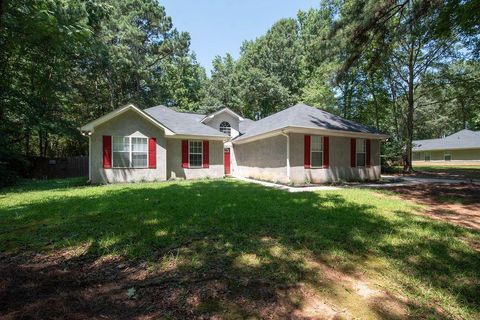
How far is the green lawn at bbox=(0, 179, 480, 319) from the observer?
2.78m

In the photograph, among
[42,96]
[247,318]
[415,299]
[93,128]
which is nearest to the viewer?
[247,318]

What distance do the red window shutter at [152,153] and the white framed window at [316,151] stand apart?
8214 mm

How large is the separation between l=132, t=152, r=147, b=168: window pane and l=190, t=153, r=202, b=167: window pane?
2.70 metres

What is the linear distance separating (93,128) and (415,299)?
13.1 metres

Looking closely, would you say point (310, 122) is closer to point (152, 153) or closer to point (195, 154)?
point (195, 154)

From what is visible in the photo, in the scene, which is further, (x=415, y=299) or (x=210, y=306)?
(x=415, y=299)

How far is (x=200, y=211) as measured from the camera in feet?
19.9

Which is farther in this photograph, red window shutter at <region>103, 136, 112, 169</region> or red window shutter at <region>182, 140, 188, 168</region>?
red window shutter at <region>182, 140, 188, 168</region>

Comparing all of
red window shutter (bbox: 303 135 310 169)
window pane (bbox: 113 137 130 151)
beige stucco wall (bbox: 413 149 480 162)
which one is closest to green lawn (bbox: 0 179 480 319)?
red window shutter (bbox: 303 135 310 169)

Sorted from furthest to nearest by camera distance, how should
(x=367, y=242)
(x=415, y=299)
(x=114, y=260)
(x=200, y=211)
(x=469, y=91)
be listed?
(x=469, y=91) < (x=200, y=211) < (x=367, y=242) < (x=114, y=260) < (x=415, y=299)

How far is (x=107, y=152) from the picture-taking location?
12.1 metres

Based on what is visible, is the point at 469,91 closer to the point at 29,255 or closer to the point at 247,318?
the point at 247,318

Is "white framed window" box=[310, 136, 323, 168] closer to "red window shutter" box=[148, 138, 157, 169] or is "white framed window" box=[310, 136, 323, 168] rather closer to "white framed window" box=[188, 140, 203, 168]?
"white framed window" box=[188, 140, 203, 168]

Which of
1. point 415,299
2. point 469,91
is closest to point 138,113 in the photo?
point 415,299
